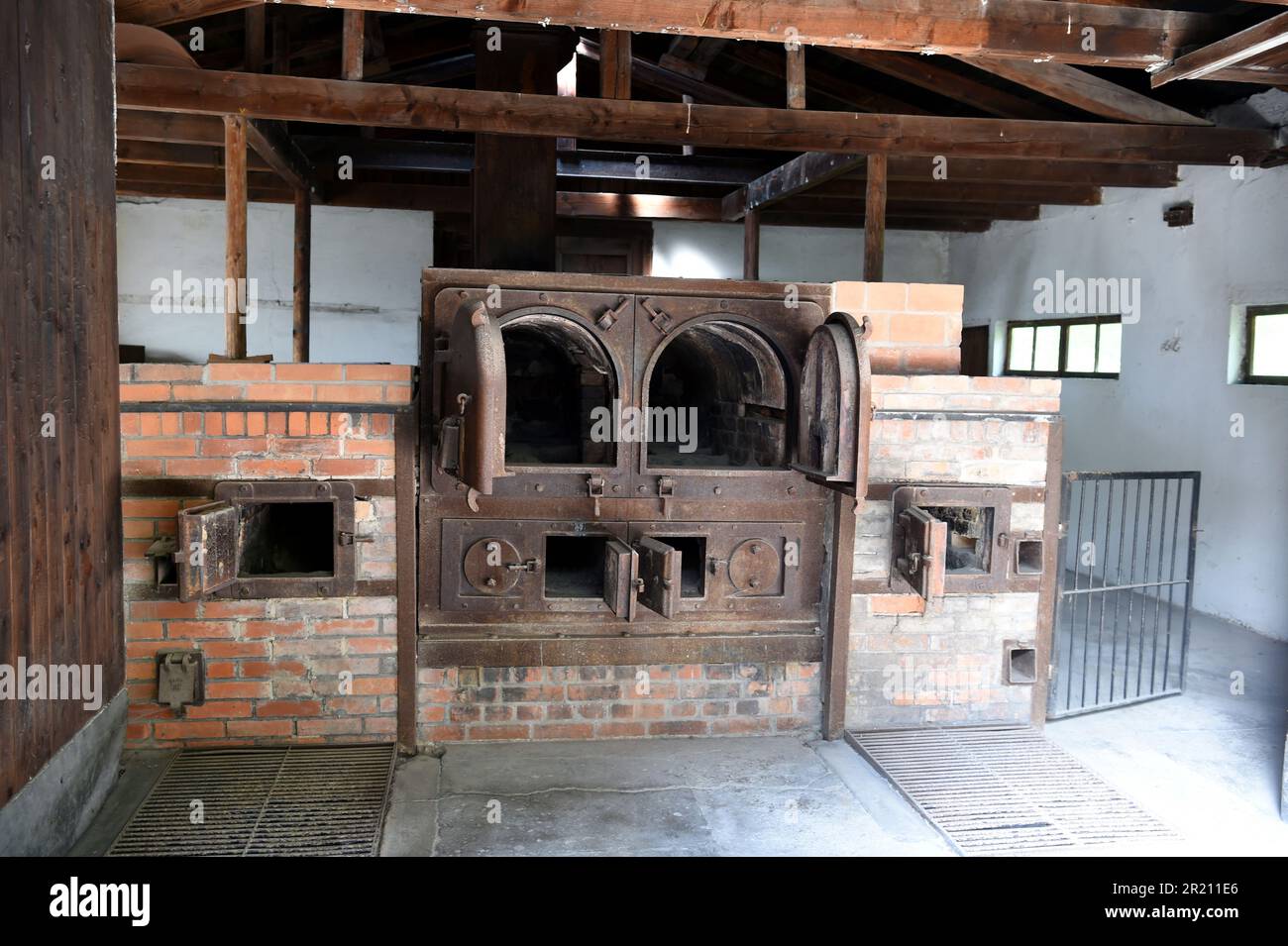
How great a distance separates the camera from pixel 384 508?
3068mm

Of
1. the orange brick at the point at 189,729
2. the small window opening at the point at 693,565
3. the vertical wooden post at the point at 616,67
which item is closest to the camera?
the orange brick at the point at 189,729

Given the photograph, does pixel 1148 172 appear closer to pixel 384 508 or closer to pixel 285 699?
pixel 384 508

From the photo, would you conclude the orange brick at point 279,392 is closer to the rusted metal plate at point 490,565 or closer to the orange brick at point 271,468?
the orange brick at point 271,468

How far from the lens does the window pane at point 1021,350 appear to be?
7.26 meters

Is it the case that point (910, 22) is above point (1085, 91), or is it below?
below

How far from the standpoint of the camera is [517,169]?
3.92m

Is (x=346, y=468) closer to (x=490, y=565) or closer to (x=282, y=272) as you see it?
(x=490, y=565)

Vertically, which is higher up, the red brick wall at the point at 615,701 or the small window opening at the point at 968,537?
the small window opening at the point at 968,537

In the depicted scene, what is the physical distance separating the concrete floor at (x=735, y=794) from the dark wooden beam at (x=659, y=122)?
2339 millimetres

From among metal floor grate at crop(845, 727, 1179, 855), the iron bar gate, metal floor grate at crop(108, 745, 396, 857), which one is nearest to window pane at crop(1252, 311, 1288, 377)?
the iron bar gate

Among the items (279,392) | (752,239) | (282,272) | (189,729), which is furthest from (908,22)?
(282,272)

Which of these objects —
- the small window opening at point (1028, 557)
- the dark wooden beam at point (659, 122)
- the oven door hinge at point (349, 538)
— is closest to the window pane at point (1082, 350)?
the dark wooden beam at point (659, 122)

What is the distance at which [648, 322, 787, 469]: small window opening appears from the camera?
328 centimetres

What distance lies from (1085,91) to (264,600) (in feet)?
12.6
